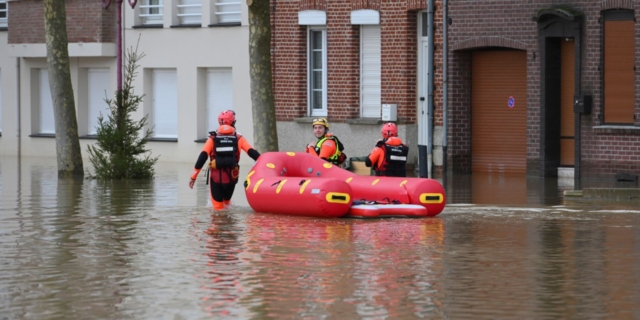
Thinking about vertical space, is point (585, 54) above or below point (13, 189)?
above

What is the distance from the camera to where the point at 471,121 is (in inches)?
1179

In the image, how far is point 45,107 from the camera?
1559 inches

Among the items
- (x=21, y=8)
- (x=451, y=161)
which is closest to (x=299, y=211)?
(x=451, y=161)

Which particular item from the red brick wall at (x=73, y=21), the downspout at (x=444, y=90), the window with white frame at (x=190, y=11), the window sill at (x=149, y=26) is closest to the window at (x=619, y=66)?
the downspout at (x=444, y=90)

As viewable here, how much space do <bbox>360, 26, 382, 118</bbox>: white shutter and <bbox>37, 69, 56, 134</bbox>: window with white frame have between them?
37.3 ft

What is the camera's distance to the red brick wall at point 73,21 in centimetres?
3622

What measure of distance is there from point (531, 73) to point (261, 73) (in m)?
5.40

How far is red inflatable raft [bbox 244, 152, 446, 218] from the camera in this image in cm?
1834

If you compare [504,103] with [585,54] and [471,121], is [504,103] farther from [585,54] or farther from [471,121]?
[585,54]

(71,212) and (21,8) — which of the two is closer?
(71,212)

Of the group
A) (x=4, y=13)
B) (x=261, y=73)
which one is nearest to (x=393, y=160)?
(x=261, y=73)

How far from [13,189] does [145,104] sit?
11.1 metres

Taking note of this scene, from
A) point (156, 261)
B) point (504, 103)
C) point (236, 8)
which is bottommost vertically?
point (156, 261)

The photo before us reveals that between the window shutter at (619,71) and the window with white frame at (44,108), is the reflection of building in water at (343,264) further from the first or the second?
the window with white frame at (44,108)
